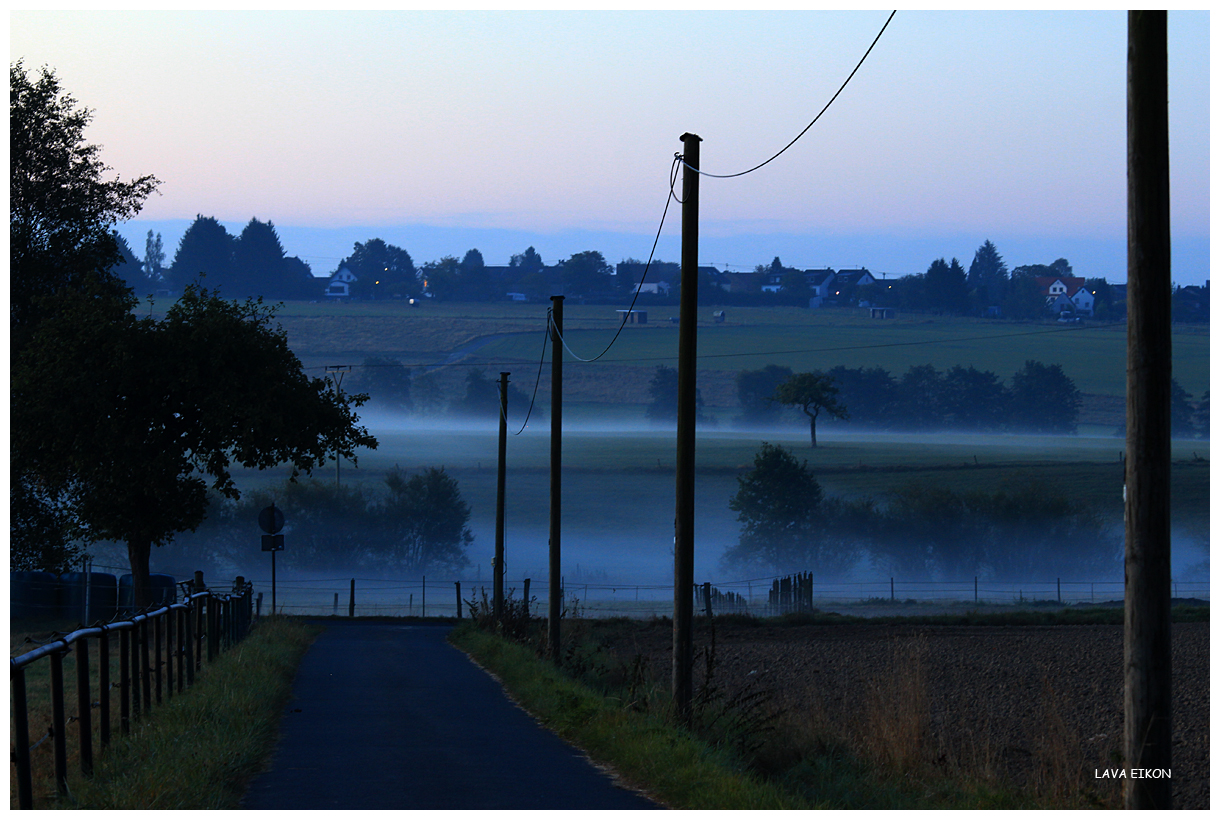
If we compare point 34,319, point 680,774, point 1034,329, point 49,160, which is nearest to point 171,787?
point 680,774

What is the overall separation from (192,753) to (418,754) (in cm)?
218

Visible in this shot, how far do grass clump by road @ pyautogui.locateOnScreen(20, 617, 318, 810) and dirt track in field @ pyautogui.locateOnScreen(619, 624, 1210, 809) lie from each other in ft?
18.8

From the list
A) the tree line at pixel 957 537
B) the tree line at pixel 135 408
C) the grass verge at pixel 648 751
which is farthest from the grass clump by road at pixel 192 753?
the tree line at pixel 957 537

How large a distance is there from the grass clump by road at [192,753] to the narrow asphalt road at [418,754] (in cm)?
23

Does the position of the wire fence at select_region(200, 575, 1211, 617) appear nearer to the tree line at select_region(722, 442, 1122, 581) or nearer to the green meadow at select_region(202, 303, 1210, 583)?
the tree line at select_region(722, 442, 1122, 581)

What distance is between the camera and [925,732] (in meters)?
13.5

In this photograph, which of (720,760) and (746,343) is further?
(746,343)

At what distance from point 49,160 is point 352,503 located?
8844cm

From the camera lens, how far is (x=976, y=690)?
2355 centimetres

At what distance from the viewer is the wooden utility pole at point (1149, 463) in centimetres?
725

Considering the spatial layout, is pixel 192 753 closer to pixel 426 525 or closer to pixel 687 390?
pixel 687 390

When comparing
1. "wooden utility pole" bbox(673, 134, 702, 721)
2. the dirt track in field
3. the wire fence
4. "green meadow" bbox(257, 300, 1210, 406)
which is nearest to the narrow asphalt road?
"wooden utility pole" bbox(673, 134, 702, 721)

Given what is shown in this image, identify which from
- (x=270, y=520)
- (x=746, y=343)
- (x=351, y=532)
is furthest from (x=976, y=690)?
(x=746, y=343)

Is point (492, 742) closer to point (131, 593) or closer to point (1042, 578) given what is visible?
point (131, 593)
